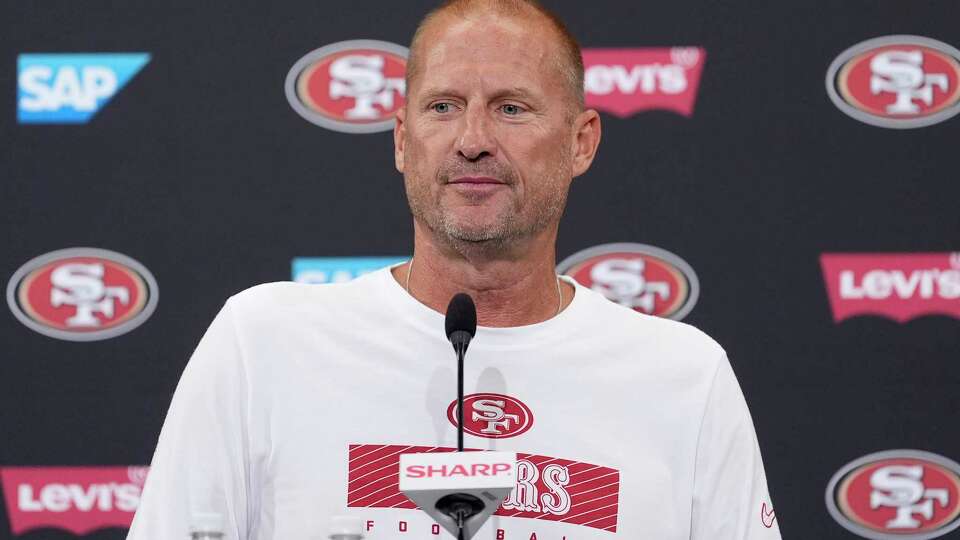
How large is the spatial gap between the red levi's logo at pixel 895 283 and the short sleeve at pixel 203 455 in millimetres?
1419

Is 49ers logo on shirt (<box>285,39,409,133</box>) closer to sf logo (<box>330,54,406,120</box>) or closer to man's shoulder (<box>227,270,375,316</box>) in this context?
sf logo (<box>330,54,406,120</box>)

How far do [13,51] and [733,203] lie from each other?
158 cm

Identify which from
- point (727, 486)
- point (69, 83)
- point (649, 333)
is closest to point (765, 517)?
point (727, 486)

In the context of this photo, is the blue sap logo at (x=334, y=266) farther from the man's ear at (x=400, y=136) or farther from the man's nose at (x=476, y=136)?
the man's nose at (x=476, y=136)

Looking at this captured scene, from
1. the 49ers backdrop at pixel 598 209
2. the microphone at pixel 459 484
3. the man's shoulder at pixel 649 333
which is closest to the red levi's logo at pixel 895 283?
the 49ers backdrop at pixel 598 209

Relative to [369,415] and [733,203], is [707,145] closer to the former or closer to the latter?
[733,203]

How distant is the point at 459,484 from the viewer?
4.41 ft

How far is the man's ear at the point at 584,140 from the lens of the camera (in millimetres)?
2223

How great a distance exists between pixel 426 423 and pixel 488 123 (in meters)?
0.45

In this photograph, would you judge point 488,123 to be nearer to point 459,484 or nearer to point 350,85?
point 459,484

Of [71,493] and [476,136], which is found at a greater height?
[476,136]

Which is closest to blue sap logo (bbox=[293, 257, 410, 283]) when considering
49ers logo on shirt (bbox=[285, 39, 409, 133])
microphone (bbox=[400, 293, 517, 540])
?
49ers logo on shirt (bbox=[285, 39, 409, 133])

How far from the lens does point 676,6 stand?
2.90 m

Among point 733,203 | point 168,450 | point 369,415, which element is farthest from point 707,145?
point 168,450
